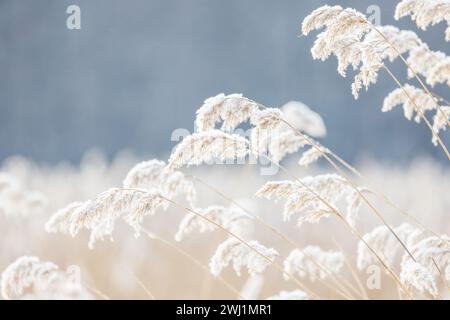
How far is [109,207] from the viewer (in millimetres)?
1725

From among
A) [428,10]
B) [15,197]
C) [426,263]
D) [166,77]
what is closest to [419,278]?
[426,263]

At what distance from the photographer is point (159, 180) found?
6.63 ft

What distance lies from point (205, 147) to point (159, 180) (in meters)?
0.36

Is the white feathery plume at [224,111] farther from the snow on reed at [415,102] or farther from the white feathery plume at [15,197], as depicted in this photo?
the white feathery plume at [15,197]

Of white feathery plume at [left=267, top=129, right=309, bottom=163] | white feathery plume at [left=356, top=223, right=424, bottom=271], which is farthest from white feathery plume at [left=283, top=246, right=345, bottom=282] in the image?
white feathery plume at [left=267, top=129, right=309, bottom=163]

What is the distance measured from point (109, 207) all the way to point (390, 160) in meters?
11.3

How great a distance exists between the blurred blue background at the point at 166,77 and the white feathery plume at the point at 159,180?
26.2 ft

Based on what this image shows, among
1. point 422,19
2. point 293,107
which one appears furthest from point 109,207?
point 293,107

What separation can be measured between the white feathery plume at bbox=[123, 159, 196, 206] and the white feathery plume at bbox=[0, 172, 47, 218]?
59.6 inches

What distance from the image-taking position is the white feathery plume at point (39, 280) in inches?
68.9

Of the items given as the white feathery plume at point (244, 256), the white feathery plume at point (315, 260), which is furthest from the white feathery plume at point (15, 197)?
the white feathery plume at point (244, 256)

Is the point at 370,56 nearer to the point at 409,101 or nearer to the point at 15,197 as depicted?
the point at 409,101

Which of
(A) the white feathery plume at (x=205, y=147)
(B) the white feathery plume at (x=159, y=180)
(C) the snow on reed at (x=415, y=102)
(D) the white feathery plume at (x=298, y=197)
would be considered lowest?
(D) the white feathery plume at (x=298, y=197)
